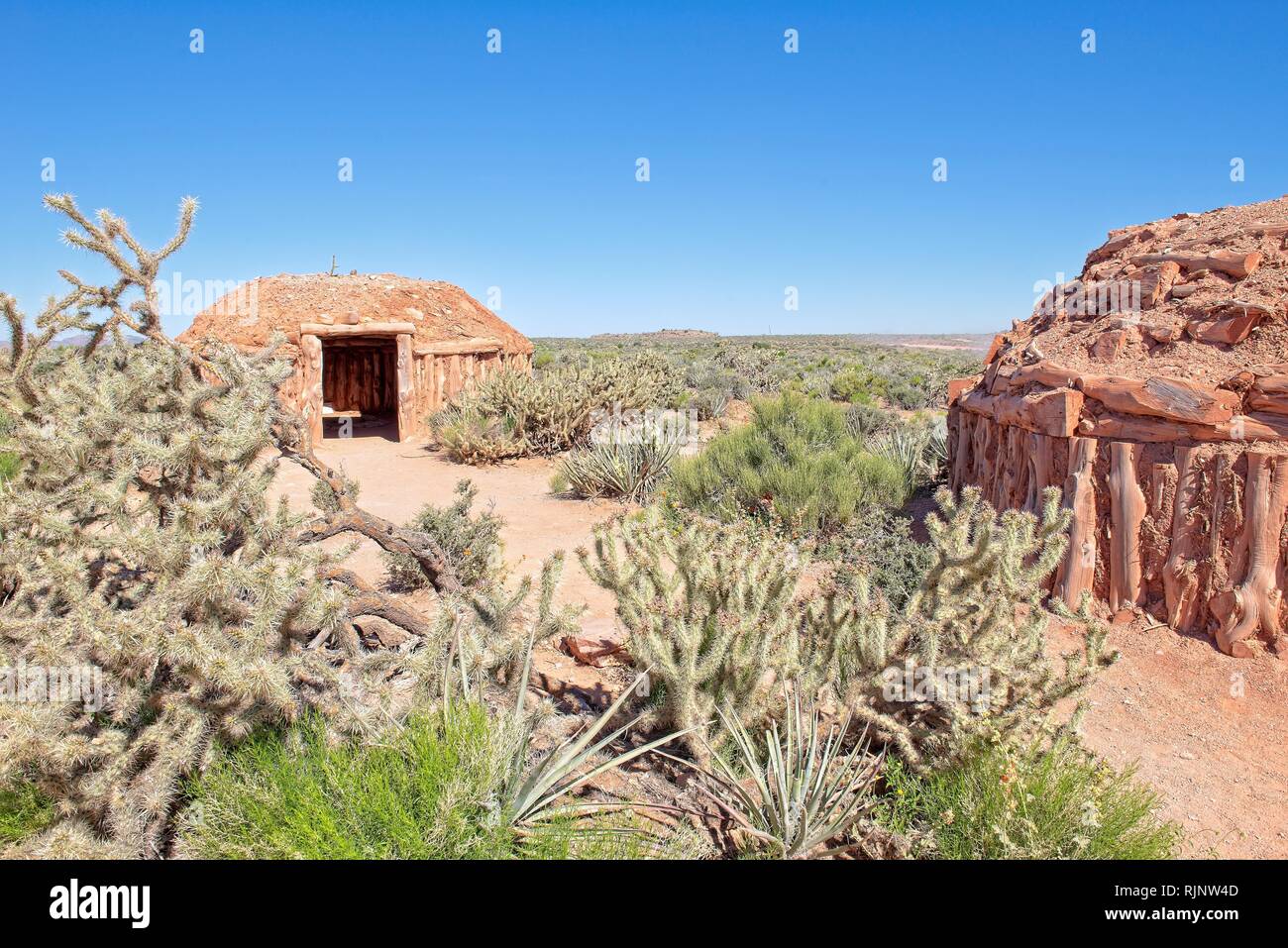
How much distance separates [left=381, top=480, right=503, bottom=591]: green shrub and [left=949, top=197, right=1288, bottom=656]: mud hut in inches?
148

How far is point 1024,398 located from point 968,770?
341 cm

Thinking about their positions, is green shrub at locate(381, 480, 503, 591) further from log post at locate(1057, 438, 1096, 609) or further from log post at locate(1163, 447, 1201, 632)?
log post at locate(1163, 447, 1201, 632)

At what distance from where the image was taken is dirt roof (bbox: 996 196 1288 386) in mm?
4641

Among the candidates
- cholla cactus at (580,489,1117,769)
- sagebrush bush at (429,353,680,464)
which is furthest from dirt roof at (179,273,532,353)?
cholla cactus at (580,489,1117,769)

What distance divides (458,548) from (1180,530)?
456 cm

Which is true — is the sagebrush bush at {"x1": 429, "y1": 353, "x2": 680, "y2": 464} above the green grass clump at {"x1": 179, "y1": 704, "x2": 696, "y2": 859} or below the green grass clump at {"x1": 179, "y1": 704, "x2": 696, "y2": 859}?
above

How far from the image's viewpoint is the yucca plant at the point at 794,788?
254cm

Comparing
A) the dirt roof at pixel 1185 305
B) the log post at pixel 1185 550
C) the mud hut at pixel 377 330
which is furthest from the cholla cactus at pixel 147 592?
the mud hut at pixel 377 330

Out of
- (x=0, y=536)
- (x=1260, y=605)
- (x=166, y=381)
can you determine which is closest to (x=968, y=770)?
(x=1260, y=605)

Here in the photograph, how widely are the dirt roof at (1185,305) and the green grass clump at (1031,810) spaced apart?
3003mm
